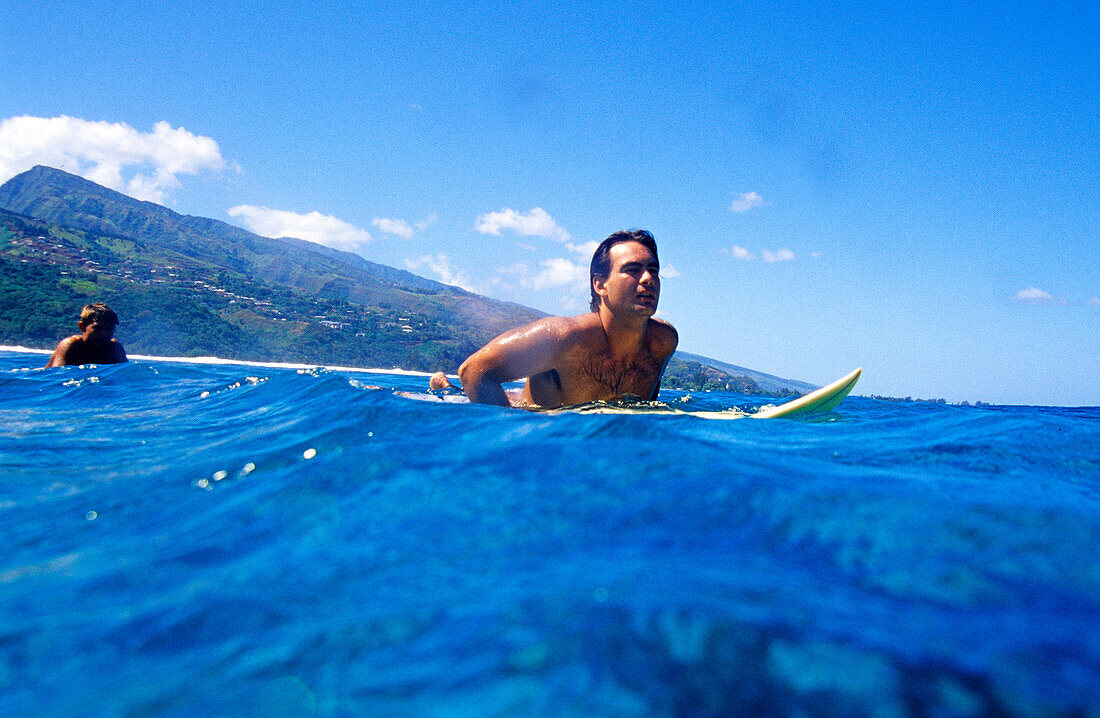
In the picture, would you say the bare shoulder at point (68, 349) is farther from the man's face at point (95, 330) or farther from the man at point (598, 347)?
the man at point (598, 347)

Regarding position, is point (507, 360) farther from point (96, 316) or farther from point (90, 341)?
point (90, 341)

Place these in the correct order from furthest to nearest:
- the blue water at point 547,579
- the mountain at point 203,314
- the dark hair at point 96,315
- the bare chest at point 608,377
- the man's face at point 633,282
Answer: the mountain at point 203,314 → the dark hair at point 96,315 → the bare chest at point 608,377 → the man's face at point 633,282 → the blue water at point 547,579

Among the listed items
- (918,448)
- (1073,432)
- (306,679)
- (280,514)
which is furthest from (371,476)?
(1073,432)

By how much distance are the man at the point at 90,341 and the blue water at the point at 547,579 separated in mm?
7039

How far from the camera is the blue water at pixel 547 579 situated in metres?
0.90

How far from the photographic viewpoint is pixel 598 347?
15.4 ft

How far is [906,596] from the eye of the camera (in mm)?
1221

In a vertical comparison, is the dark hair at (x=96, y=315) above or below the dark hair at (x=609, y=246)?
below

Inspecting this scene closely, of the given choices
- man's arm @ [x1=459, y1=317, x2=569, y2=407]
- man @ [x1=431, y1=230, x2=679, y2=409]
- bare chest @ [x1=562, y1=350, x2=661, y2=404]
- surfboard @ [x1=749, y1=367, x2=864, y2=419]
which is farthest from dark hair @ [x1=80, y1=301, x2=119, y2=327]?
surfboard @ [x1=749, y1=367, x2=864, y2=419]

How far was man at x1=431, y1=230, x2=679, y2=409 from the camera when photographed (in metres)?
4.22

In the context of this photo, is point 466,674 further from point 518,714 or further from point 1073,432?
point 1073,432

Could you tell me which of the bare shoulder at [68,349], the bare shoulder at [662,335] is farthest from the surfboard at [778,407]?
the bare shoulder at [68,349]

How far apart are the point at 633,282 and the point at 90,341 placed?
8815 millimetres

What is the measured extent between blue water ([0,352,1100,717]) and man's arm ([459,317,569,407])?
4.27ft
